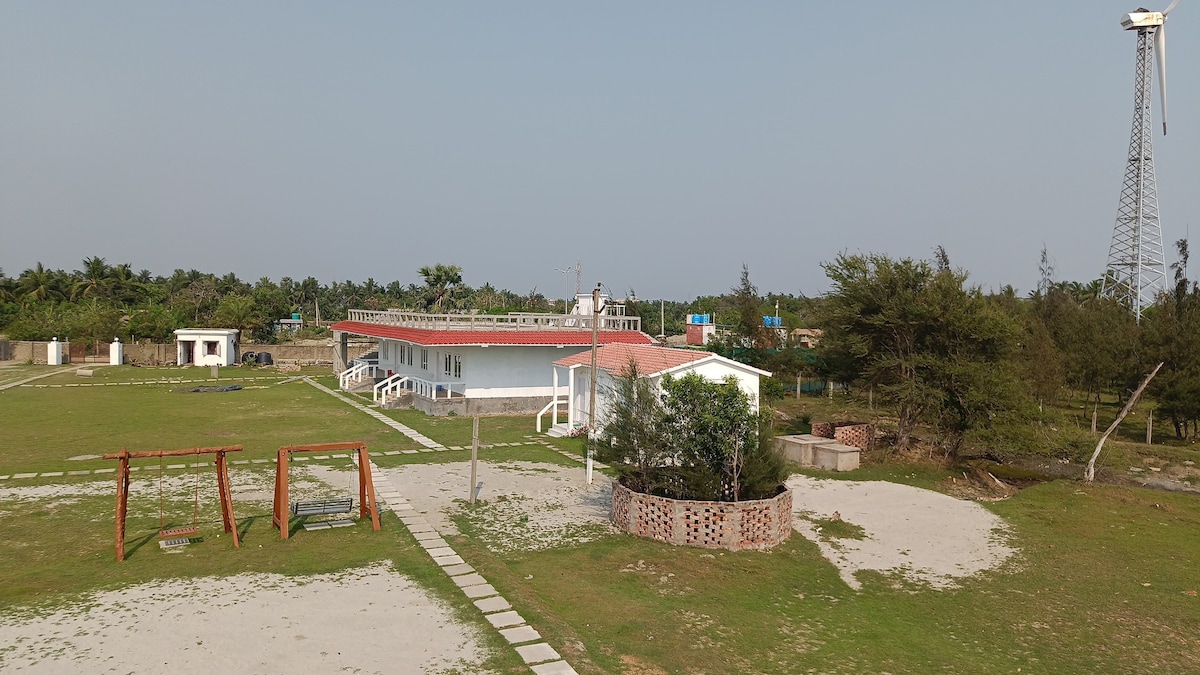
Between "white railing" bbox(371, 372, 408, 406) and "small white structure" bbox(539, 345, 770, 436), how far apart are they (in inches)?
328

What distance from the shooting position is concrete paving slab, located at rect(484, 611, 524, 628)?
7984 millimetres

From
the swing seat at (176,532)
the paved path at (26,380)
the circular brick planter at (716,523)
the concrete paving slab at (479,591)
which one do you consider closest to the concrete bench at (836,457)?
the circular brick planter at (716,523)

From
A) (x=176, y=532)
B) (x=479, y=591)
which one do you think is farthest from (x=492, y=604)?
(x=176, y=532)

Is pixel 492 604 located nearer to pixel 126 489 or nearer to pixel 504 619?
pixel 504 619

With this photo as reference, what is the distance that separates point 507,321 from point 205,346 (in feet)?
76.8

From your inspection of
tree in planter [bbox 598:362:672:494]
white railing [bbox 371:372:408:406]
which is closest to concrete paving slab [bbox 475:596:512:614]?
tree in planter [bbox 598:362:672:494]

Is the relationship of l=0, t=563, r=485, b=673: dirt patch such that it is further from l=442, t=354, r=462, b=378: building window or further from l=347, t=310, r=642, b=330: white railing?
l=347, t=310, r=642, b=330: white railing

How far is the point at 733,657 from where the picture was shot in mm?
7422

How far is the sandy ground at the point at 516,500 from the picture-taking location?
11.6 m

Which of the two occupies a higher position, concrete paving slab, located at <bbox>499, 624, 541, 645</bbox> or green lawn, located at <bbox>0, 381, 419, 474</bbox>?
green lawn, located at <bbox>0, 381, 419, 474</bbox>

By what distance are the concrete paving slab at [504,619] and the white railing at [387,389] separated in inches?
794

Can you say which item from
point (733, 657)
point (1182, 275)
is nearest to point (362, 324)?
point (733, 657)

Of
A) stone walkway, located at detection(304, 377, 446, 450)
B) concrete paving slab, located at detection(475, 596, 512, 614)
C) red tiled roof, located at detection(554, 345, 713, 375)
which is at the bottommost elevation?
concrete paving slab, located at detection(475, 596, 512, 614)

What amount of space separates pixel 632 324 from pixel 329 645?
24.5 m
